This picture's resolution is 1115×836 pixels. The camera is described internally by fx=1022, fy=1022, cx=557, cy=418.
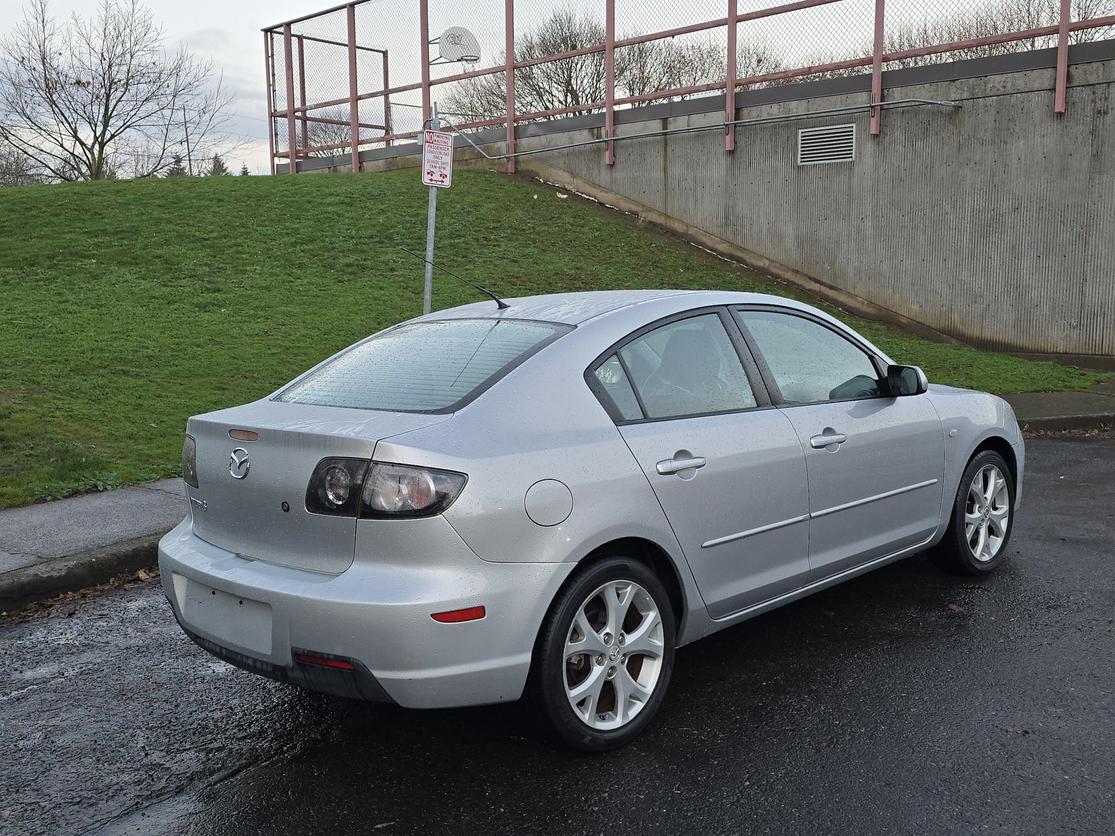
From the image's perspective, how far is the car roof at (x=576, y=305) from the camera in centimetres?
388

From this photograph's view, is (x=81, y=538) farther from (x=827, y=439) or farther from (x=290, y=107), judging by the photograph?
(x=290, y=107)

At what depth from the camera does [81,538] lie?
18.8 ft

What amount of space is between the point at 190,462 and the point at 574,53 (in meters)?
16.8

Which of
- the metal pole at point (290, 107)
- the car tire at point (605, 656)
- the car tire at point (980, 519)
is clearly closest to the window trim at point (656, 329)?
the car tire at point (605, 656)

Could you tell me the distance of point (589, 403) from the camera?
344cm

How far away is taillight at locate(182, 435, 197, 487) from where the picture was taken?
3588 mm

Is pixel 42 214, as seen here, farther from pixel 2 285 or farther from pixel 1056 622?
pixel 1056 622

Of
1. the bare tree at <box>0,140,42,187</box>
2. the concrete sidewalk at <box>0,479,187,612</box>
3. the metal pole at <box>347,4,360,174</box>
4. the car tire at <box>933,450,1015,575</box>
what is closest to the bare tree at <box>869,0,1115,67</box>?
the car tire at <box>933,450,1015,575</box>

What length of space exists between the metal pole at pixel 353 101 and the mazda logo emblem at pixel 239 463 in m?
21.6

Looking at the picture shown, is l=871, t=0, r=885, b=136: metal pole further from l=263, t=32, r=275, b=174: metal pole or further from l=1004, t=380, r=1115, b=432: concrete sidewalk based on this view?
l=263, t=32, r=275, b=174: metal pole

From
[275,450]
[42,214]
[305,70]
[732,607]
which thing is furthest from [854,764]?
[305,70]

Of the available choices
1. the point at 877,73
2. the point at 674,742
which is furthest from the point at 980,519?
the point at 877,73

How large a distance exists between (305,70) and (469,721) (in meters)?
23.7

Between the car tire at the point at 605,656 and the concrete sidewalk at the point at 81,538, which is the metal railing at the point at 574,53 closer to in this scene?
the concrete sidewalk at the point at 81,538
